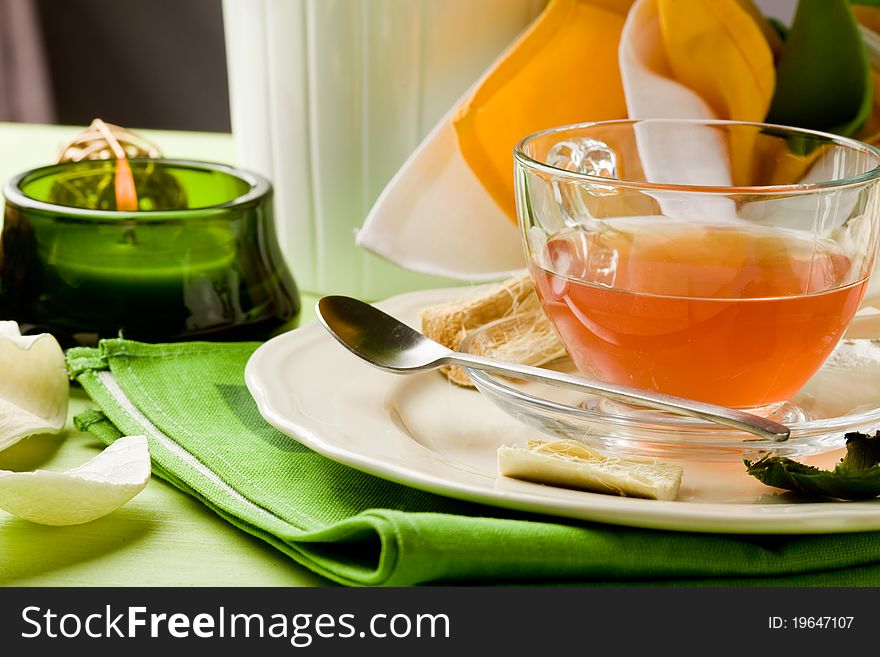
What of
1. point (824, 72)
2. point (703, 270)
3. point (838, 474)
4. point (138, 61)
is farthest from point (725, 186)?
point (138, 61)

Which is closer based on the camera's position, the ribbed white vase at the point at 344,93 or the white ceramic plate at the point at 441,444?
the white ceramic plate at the point at 441,444

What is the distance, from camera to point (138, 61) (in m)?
2.21

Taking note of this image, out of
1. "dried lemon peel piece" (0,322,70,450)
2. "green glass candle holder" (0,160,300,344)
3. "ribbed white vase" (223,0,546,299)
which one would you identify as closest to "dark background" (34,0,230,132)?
"ribbed white vase" (223,0,546,299)

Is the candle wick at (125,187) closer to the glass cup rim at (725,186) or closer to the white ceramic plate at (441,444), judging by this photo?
the white ceramic plate at (441,444)

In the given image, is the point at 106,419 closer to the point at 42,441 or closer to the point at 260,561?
the point at 42,441

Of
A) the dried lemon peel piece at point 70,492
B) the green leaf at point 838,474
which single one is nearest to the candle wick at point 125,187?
the dried lemon peel piece at point 70,492

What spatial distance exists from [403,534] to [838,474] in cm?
19

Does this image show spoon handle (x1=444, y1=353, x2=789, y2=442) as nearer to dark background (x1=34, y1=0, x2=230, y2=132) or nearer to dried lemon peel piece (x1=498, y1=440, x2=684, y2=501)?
dried lemon peel piece (x1=498, y1=440, x2=684, y2=501)

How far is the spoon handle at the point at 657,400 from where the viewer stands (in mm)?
489

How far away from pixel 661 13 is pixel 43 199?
1.41 feet

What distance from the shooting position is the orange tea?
1.84 ft

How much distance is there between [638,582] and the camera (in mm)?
447

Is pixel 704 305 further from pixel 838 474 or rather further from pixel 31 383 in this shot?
pixel 31 383

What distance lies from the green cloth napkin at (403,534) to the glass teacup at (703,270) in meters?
0.12
